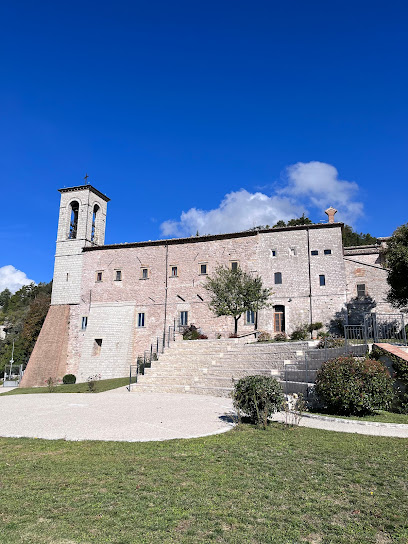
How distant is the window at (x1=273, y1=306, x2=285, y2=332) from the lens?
2988cm

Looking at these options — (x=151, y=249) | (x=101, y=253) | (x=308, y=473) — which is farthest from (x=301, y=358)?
(x=101, y=253)

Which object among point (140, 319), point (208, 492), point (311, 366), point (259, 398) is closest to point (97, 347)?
point (140, 319)

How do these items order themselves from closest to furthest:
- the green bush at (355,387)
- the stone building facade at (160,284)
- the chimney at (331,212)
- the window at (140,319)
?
the green bush at (355,387), the stone building facade at (160,284), the chimney at (331,212), the window at (140,319)

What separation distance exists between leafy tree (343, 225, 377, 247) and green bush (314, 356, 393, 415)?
131 feet

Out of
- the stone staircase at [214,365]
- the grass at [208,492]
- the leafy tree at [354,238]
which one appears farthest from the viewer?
the leafy tree at [354,238]

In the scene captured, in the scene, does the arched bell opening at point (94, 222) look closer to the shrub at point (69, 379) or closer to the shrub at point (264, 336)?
the shrub at point (69, 379)

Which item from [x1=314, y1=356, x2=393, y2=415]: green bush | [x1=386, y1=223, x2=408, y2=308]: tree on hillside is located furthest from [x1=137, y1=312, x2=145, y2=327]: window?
[x1=314, y1=356, x2=393, y2=415]: green bush

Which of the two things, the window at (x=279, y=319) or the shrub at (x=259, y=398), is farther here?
the window at (x=279, y=319)

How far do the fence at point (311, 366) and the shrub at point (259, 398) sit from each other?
3167 millimetres

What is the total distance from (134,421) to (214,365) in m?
8.55

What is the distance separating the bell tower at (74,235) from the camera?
36.7 meters

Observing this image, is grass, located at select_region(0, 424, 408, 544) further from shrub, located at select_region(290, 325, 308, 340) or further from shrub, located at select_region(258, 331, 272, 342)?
shrub, located at select_region(258, 331, 272, 342)

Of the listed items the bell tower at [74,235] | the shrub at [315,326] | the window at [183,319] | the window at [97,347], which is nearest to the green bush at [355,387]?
the shrub at [315,326]

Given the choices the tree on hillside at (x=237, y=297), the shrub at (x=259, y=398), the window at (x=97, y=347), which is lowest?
the shrub at (x=259, y=398)
